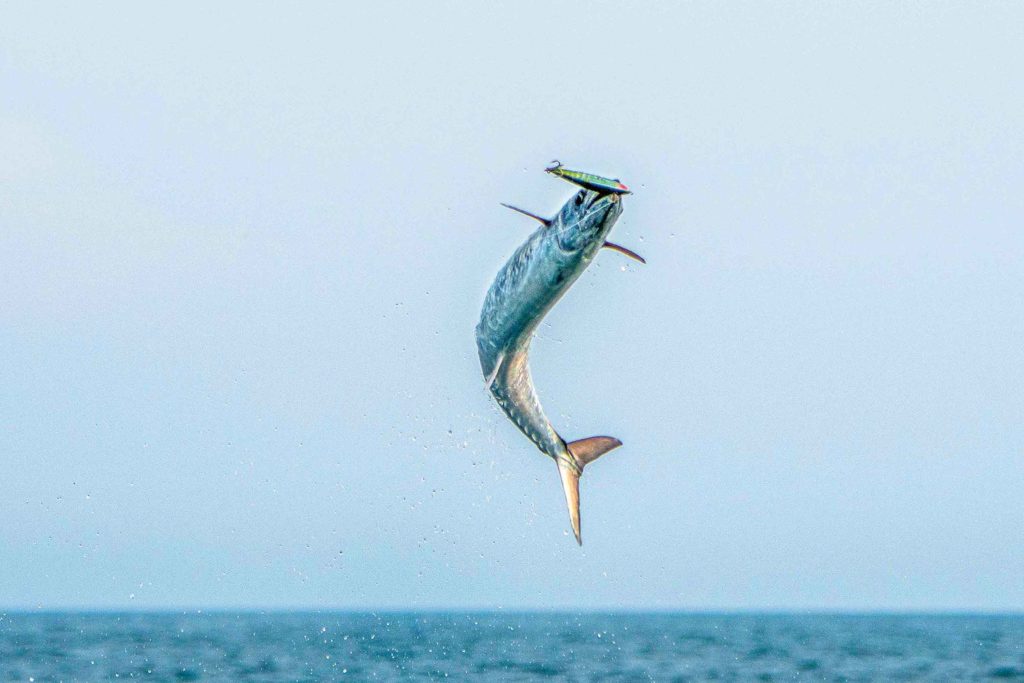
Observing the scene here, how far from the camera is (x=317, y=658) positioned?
192 feet

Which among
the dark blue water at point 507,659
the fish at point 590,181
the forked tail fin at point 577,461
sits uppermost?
the fish at point 590,181

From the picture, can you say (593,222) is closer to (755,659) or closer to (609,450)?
(609,450)

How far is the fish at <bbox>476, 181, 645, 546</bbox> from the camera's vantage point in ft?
41.5

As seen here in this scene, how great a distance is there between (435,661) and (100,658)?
13520mm

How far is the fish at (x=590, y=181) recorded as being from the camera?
11672 mm

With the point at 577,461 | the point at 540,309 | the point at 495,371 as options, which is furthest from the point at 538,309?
the point at 577,461

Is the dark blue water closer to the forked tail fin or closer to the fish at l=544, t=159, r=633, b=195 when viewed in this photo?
the forked tail fin

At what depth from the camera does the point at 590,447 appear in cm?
1678

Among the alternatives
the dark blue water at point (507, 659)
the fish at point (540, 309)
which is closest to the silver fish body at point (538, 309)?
the fish at point (540, 309)

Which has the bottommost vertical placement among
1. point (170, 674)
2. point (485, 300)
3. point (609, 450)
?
point (170, 674)

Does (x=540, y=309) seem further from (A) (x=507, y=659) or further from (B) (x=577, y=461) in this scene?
(A) (x=507, y=659)

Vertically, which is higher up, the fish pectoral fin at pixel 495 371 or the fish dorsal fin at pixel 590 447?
the fish pectoral fin at pixel 495 371

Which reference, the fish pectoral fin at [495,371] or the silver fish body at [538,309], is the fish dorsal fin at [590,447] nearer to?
the silver fish body at [538,309]

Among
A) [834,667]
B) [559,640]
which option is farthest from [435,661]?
[559,640]
